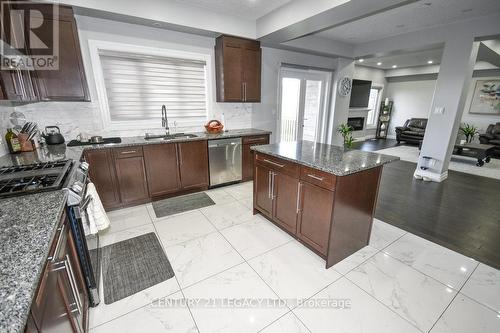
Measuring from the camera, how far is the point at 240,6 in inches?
124

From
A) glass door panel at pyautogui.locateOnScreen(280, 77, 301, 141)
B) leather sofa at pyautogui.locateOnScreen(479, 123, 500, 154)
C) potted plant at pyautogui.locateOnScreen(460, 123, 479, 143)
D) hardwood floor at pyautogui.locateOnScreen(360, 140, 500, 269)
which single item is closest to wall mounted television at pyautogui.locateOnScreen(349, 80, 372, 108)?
potted plant at pyautogui.locateOnScreen(460, 123, 479, 143)

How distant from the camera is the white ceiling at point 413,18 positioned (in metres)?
3.06

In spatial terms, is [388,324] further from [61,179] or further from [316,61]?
[316,61]

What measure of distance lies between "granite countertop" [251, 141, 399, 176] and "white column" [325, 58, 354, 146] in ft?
10.7

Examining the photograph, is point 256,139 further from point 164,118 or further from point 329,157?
point 329,157

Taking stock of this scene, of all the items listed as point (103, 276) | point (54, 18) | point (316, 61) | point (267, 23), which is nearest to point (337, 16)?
point (267, 23)

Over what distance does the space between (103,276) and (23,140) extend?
1.77m

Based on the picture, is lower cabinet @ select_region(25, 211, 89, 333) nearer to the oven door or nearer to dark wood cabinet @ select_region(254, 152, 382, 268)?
the oven door

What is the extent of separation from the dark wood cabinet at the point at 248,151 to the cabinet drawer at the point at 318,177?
6.24 feet

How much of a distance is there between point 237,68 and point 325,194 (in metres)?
2.79

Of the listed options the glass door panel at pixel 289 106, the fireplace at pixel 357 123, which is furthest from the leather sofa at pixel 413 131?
the glass door panel at pixel 289 106

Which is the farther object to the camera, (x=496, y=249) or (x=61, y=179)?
(x=496, y=249)

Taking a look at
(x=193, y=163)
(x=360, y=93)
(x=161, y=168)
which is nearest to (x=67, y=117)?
(x=161, y=168)

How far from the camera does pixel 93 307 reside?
1648 mm
